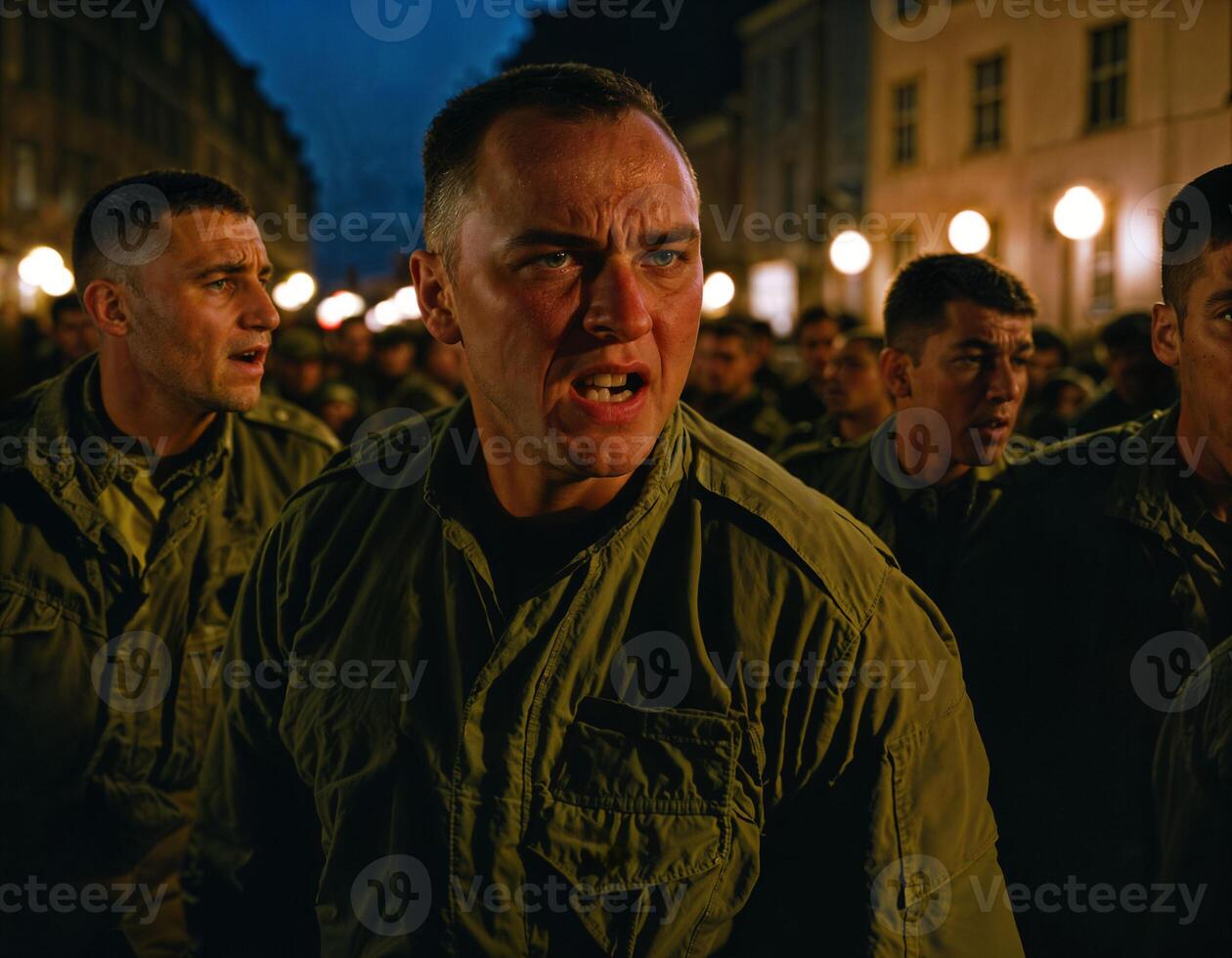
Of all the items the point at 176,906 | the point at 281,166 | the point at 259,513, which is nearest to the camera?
the point at 176,906

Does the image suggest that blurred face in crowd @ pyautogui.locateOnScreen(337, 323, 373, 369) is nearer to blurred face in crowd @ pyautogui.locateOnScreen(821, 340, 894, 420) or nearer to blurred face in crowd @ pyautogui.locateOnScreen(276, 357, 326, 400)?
blurred face in crowd @ pyautogui.locateOnScreen(276, 357, 326, 400)

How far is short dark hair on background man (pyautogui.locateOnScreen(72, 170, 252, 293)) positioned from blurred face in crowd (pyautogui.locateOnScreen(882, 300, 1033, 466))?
8.29ft

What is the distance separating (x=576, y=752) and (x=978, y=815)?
2.42 ft

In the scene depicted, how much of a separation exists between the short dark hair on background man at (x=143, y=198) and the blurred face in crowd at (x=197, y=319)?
40 mm

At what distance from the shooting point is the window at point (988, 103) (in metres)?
23.3

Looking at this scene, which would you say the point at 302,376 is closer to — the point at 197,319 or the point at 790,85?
the point at 197,319

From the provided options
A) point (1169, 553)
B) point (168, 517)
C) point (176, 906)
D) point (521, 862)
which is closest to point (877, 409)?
point (1169, 553)

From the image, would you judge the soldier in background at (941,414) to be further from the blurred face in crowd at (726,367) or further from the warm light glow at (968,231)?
the warm light glow at (968,231)

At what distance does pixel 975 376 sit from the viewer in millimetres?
4230

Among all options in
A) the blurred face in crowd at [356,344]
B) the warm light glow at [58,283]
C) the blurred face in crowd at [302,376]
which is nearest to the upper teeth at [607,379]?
the blurred face in crowd at [302,376]

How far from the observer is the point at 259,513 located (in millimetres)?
3943

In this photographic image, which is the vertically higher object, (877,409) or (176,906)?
(877,409)

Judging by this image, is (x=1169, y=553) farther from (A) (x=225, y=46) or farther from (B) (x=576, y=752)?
(A) (x=225, y=46)

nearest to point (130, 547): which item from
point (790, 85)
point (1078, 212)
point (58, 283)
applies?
point (1078, 212)
